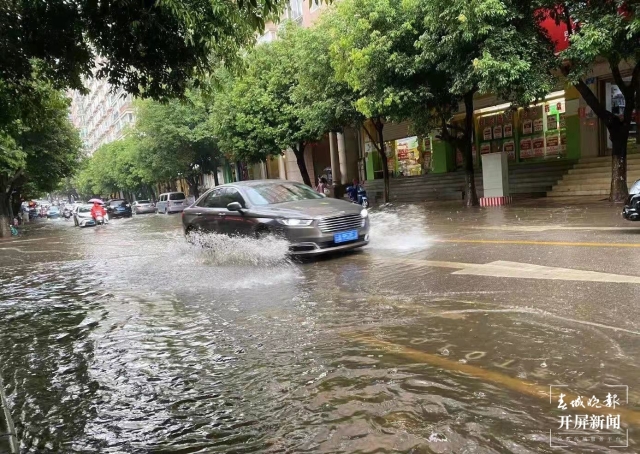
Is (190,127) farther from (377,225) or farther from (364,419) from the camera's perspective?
(364,419)

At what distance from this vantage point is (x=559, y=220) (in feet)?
39.5

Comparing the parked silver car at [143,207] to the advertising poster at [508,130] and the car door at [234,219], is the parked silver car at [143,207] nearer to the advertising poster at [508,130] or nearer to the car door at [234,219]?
the advertising poster at [508,130]

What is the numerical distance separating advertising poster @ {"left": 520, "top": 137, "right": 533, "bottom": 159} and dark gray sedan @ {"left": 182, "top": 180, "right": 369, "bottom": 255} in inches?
634

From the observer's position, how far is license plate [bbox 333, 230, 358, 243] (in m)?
8.60

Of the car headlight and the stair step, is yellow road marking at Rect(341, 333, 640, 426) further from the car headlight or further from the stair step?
the stair step

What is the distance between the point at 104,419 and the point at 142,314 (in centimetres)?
290

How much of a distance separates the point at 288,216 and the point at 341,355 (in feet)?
15.2

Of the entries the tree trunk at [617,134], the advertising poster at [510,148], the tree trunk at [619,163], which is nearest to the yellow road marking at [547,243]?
the tree trunk at [617,134]

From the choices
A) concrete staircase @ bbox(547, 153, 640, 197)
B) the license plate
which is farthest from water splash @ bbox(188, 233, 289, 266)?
concrete staircase @ bbox(547, 153, 640, 197)

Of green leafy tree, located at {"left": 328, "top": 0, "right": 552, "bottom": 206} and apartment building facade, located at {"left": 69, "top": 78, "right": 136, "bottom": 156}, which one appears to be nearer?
green leafy tree, located at {"left": 328, "top": 0, "right": 552, "bottom": 206}

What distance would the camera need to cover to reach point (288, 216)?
8.51 m

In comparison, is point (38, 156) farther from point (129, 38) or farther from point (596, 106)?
point (596, 106)

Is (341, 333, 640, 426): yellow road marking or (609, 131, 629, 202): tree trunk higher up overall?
(609, 131, 629, 202): tree trunk

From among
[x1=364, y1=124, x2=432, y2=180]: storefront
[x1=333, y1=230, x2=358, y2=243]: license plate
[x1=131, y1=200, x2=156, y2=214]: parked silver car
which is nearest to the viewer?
[x1=333, y1=230, x2=358, y2=243]: license plate
